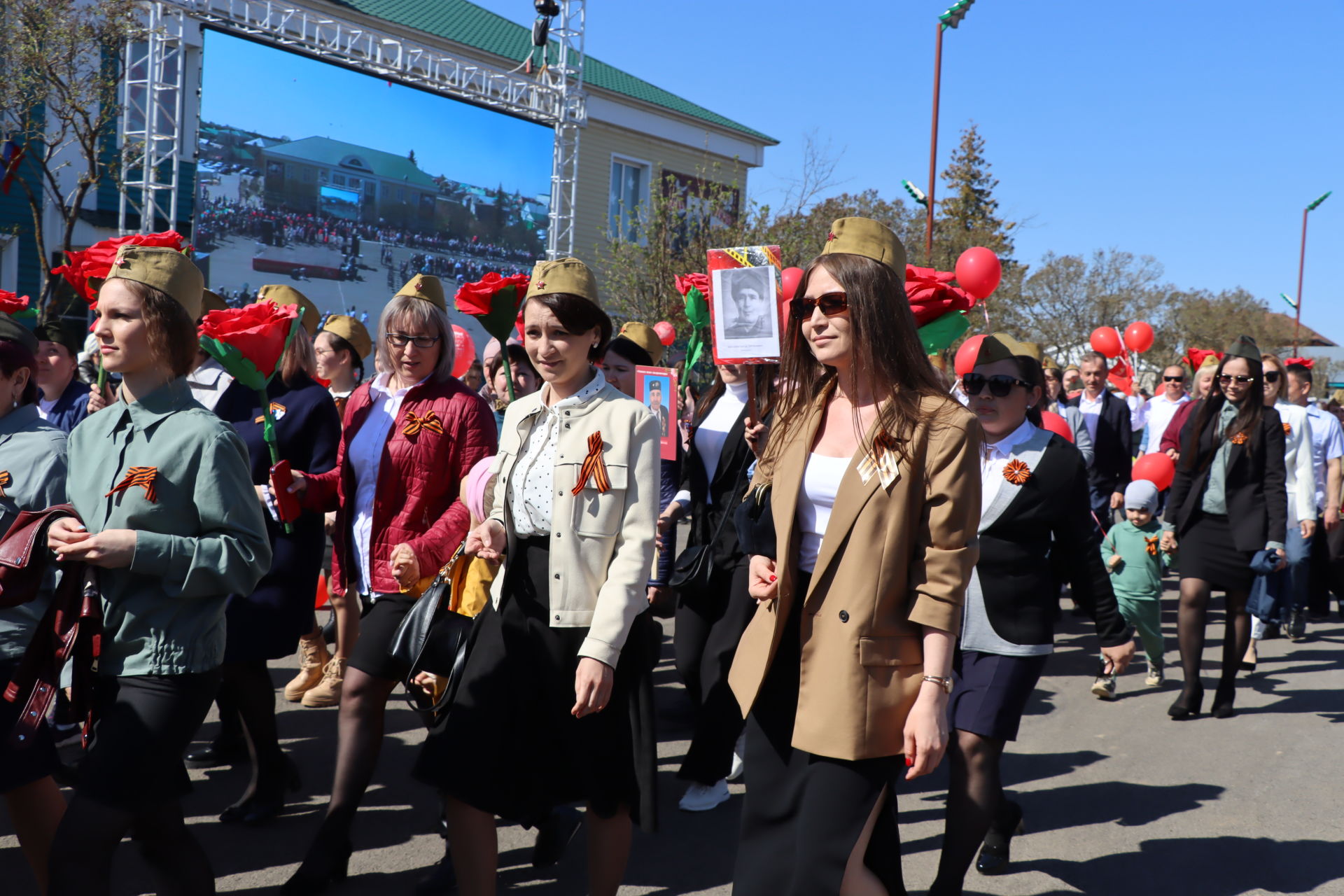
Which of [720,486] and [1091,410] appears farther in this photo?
[1091,410]

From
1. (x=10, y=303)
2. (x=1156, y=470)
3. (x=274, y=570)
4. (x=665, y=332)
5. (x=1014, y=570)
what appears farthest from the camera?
(x=665, y=332)

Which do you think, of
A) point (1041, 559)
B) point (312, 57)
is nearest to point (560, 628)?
point (1041, 559)

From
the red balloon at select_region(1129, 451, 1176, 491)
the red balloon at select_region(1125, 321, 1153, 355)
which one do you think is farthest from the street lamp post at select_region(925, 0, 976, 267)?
the red balloon at select_region(1129, 451, 1176, 491)

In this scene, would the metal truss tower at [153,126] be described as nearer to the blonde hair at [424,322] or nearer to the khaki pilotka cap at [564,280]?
the blonde hair at [424,322]

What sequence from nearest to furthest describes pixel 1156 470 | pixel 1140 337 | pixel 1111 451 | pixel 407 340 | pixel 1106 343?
pixel 407 340 < pixel 1156 470 < pixel 1111 451 < pixel 1106 343 < pixel 1140 337

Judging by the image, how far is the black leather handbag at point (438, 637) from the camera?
3.38 meters

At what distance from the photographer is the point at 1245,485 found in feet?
22.3

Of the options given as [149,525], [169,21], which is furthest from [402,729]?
[169,21]

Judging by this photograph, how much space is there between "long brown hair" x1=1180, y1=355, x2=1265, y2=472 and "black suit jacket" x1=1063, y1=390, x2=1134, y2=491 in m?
2.95

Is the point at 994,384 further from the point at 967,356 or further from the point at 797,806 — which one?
the point at 797,806

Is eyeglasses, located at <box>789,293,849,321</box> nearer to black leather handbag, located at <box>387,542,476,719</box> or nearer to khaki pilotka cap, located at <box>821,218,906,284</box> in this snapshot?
khaki pilotka cap, located at <box>821,218,906,284</box>

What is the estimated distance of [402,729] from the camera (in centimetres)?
599

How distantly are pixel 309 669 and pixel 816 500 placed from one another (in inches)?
185

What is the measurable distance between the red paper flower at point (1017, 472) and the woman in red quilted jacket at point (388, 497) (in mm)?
1946
